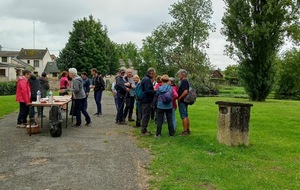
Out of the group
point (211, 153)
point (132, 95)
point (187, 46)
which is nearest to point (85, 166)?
point (211, 153)

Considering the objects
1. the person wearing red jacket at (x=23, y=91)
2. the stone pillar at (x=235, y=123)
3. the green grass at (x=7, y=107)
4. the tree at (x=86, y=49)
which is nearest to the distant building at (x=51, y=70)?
the tree at (x=86, y=49)

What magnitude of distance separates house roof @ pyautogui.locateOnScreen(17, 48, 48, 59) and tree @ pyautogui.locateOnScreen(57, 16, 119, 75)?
3565cm

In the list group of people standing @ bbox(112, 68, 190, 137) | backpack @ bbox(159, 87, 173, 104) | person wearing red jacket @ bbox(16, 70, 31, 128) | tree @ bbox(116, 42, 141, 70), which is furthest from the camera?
tree @ bbox(116, 42, 141, 70)

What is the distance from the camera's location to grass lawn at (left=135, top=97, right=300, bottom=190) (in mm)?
5891

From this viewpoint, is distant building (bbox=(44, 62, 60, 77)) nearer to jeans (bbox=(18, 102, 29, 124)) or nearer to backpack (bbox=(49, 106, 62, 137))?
jeans (bbox=(18, 102, 29, 124))

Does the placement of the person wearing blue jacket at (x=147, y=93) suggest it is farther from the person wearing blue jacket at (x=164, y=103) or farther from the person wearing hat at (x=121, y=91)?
the person wearing hat at (x=121, y=91)

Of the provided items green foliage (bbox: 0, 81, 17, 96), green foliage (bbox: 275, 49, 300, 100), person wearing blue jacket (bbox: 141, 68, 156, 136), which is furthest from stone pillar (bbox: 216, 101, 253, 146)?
green foliage (bbox: 275, 49, 300, 100)

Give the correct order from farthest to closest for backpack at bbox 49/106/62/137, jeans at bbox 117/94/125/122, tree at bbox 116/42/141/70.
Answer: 1. tree at bbox 116/42/141/70
2. jeans at bbox 117/94/125/122
3. backpack at bbox 49/106/62/137

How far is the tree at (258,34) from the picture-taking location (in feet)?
102

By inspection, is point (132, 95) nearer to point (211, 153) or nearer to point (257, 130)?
point (257, 130)

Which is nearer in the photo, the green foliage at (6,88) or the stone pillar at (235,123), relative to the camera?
the stone pillar at (235,123)

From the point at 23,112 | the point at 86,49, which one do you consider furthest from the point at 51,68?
the point at 23,112

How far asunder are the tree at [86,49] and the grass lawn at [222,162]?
4609cm

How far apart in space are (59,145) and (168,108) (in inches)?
123
